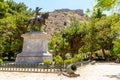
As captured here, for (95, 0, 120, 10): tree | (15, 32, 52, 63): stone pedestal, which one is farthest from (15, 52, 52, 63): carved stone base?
(95, 0, 120, 10): tree

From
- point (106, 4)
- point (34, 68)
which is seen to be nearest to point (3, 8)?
point (34, 68)

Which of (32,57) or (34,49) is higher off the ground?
(34,49)

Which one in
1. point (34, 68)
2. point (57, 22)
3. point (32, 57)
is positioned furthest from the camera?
point (57, 22)

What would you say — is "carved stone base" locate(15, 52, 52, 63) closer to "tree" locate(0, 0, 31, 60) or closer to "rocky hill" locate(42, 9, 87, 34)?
"tree" locate(0, 0, 31, 60)

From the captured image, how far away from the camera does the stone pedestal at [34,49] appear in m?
27.8

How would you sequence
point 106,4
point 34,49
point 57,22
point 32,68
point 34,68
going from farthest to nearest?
point 57,22
point 34,49
point 32,68
point 34,68
point 106,4

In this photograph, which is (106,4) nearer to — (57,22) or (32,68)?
(32,68)

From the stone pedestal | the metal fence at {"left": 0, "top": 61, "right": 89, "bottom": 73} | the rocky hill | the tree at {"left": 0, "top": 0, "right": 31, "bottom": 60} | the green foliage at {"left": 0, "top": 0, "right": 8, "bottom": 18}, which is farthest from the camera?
the rocky hill

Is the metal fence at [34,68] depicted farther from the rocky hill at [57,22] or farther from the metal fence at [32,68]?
the rocky hill at [57,22]

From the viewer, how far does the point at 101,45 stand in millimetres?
60719

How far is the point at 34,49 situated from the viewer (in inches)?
1133

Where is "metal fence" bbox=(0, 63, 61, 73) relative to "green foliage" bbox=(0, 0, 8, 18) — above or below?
below

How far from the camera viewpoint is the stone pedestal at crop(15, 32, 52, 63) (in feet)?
91.2

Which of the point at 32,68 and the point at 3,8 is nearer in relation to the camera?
the point at 32,68
